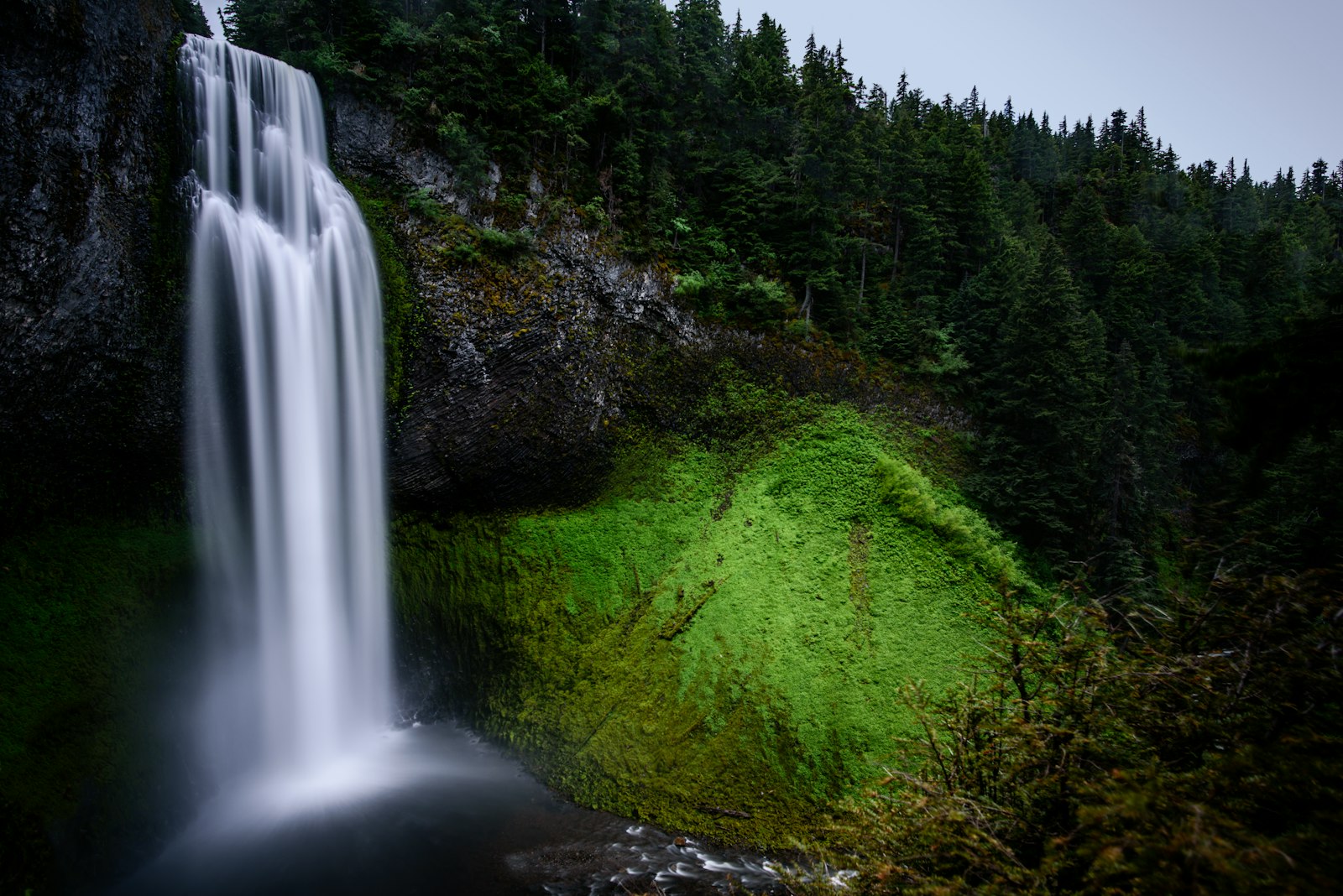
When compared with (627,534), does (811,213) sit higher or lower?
higher

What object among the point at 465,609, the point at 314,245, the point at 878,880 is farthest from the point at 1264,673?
the point at 314,245

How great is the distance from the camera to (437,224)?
1403 cm

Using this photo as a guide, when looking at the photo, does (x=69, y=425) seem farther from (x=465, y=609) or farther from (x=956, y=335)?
Result: (x=956, y=335)

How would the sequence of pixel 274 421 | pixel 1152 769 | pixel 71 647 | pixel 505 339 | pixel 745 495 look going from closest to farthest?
pixel 1152 769
pixel 71 647
pixel 274 421
pixel 505 339
pixel 745 495

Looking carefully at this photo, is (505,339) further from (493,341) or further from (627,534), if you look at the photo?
(627,534)

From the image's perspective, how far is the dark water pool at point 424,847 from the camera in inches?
342

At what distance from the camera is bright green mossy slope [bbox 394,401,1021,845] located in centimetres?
1070

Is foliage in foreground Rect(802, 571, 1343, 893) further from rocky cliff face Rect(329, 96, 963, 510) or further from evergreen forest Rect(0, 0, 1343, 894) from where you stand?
rocky cliff face Rect(329, 96, 963, 510)

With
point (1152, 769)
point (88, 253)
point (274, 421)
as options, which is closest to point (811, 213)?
point (274, 421)

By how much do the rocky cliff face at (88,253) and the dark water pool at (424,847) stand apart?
20.6 feet

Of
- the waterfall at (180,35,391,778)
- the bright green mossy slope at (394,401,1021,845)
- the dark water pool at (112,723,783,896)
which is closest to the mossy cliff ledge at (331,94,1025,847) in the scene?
the bright green mossy slope at (394,401,1021,845)

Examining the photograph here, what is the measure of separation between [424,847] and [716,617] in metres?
6.47

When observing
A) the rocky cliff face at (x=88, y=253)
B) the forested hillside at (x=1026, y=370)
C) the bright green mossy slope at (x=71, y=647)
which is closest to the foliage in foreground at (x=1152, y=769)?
the forested hillside at (x=1026, y=370)

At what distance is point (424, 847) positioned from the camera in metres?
9.41
